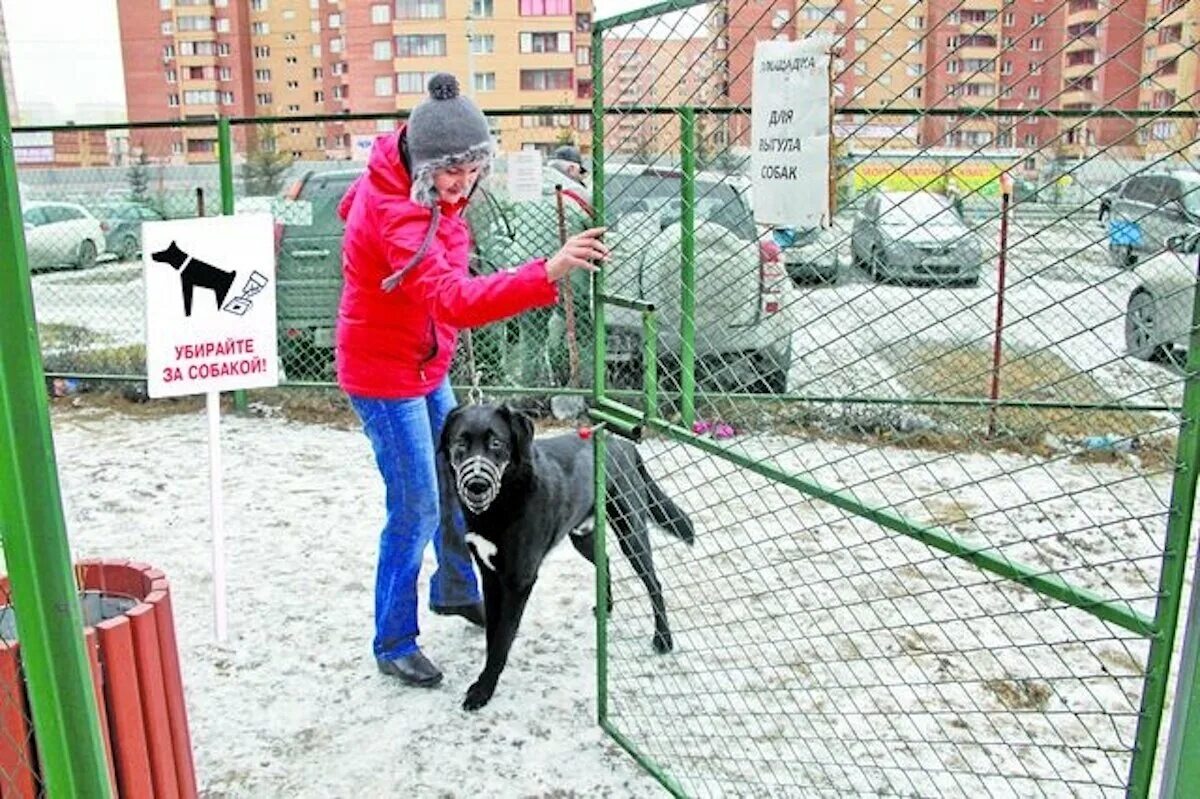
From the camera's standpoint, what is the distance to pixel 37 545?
1565 mm

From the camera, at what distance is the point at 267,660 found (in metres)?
3.65

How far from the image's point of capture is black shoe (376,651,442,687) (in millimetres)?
3408

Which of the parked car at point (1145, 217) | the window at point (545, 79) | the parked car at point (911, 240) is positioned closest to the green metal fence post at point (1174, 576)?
the parked car at point (1145, 217)

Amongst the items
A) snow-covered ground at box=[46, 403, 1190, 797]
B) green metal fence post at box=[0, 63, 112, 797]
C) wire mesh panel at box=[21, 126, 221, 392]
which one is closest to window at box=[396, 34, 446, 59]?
wire mesh panel at box=[21, 126, 221, 392]

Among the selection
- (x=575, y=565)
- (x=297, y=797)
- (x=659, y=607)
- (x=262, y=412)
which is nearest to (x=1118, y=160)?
(x=659, y=607)

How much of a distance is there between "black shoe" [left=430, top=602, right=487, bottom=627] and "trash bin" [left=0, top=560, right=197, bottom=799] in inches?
→ 54.4

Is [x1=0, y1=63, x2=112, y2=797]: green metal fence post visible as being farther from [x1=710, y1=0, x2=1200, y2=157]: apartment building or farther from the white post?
the white post

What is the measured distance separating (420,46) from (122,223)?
4205 centimetres

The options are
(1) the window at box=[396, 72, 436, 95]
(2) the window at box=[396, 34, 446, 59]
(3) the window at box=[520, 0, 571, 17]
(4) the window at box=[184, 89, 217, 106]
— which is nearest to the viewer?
(3) the window at box=[520, 0, 571, 17]

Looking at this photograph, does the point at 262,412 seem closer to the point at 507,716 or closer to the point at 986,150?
the point at 507,716

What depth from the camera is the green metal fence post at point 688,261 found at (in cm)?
279

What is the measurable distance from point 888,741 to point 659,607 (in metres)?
0.89

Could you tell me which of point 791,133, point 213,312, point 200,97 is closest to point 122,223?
point 213,312

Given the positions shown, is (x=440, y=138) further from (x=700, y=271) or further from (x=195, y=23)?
(x=195, y=23)
